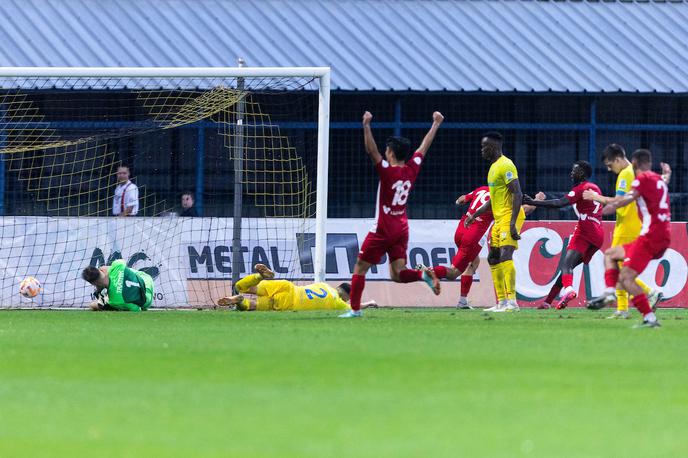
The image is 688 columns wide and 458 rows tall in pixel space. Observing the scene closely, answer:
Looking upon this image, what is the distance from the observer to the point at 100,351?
1045 centimetres

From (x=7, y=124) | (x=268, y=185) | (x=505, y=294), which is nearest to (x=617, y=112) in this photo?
(x=268, y=185)

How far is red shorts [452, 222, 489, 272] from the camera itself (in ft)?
58.9

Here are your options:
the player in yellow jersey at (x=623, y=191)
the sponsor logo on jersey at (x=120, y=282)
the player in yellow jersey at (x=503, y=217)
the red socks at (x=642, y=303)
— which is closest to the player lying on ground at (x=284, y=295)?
the sponsor logo on jersey at (x=120, y=282)

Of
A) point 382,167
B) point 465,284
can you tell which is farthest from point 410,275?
point 465,284

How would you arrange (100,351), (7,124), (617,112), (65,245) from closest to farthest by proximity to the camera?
(100,351), (65,245), (7,124), (617,112)

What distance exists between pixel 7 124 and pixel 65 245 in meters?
3.64

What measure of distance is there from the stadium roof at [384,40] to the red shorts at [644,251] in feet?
39.4

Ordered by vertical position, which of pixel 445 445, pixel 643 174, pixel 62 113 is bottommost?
pixel 445 445

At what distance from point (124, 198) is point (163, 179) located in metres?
4.49

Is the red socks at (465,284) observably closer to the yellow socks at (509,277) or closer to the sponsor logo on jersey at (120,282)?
the yellow socks at (509,277)

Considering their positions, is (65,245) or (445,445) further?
(65,245)

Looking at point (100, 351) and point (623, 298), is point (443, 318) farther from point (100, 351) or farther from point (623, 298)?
point (100, 351)

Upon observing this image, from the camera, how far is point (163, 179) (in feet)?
80.1

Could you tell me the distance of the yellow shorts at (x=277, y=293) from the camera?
1684cm
